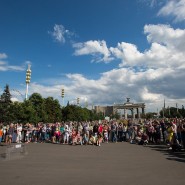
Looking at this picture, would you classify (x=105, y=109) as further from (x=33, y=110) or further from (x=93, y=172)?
(x=93, y=172)

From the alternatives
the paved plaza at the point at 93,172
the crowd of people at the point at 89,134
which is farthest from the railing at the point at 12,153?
the crowd of people at the point at 89,134

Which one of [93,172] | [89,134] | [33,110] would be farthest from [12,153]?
[33,110]

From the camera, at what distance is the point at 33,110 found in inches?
2347

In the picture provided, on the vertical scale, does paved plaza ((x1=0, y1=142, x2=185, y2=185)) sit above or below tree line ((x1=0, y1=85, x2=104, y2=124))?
below

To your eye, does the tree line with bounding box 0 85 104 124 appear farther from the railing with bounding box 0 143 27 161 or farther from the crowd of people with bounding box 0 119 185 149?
the railing with bounding box 0 143 27 161

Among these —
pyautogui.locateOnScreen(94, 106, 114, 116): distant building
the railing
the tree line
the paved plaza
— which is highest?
pyautogui.locateOnScreen(94, 106, 114, 116): distant building

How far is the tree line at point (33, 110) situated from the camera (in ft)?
190

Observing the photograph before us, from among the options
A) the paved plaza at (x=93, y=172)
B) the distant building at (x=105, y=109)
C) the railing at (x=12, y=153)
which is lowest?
the paved plaza at (x=93, y=172)

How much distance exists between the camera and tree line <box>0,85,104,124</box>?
190 ft

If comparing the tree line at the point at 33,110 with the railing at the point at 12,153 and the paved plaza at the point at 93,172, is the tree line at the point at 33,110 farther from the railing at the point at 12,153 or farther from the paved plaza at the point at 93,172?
the paved plaza at the point at 93,172

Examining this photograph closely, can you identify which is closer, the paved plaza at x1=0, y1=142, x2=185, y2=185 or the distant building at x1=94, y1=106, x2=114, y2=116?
the paved plaza at x1=0, y1=142, x2=185, y2=185

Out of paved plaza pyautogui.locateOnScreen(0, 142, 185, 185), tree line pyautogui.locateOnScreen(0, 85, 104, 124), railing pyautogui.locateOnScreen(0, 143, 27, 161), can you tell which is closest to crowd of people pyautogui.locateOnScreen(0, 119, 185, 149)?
railing pyautogui.locateOnScreen(0, 143, 27, 161)

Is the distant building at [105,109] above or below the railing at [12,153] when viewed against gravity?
above

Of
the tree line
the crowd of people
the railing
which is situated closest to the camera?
the railing
